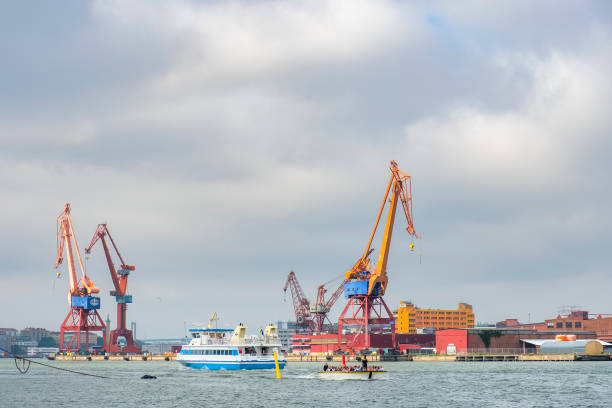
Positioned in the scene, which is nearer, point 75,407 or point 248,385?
point 75,407

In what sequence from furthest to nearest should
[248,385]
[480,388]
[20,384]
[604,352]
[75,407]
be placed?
[604,352] < [20,384] < [248,385] < [480,388] < [75,407]

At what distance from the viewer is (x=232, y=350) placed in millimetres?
130250

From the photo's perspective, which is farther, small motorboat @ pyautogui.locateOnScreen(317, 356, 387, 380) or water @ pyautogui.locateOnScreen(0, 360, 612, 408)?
small motorboat @ pyautogui.locateOnScreen(317, 356, 387, 380)

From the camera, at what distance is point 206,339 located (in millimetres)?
137250

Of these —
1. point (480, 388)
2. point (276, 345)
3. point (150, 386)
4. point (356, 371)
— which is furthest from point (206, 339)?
point (480, 388)

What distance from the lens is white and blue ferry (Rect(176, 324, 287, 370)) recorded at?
130 meters

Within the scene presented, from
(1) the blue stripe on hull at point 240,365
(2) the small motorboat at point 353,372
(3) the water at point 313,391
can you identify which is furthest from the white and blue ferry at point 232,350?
(2) the small motorboat at point 353,372

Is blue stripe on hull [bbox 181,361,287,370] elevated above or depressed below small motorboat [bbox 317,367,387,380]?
below

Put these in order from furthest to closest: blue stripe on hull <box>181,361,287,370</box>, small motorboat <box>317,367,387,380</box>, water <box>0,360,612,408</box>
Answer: blue stripe on hull <box>181,361,287,370</box> → small motorboat <box>317,367,387,380</box> → water <box>0,360,612,408</box>

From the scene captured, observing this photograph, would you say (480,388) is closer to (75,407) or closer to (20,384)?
(75,407)

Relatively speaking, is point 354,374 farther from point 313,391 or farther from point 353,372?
point 313,391

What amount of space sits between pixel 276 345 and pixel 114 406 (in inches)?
2128

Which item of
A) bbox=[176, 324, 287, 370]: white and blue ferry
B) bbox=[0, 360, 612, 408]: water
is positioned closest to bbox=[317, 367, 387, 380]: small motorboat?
bbox=[0, 360, 612, 408]: water

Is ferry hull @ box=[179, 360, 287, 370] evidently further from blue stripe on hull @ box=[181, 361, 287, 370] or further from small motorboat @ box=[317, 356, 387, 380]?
small motorboat @ box=[317, 356, 387, 380]
